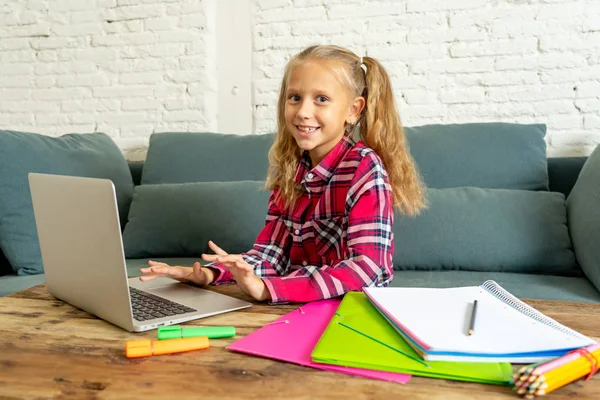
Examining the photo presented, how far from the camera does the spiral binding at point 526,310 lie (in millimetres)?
687

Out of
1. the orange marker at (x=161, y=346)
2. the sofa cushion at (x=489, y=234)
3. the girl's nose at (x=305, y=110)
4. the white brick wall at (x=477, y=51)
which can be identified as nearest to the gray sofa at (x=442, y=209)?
the sofa cushion at (x=489, y=234)

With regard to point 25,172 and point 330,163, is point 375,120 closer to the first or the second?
point 330,163

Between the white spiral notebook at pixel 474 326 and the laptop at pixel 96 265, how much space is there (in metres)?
0.28

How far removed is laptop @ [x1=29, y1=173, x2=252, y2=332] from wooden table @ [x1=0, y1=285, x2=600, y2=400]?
4cm

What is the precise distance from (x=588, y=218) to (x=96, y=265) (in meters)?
1.39

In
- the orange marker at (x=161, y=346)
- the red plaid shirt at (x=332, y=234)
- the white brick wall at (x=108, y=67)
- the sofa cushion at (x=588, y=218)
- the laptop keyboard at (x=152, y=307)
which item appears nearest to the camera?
the orange marker at (x=161, y=346)

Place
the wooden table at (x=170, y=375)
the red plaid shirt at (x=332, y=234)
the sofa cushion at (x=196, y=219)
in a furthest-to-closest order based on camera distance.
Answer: the sofa cushion at (x=196, y=219)
the red plaid shirt at (x=332, y=234)
the wooden table at (x=170, y=375)

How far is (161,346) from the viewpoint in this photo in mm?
674

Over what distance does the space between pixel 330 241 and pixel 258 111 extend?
50.1 inches

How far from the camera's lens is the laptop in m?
0.74

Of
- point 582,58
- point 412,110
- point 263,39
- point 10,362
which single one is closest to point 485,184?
point 412,110

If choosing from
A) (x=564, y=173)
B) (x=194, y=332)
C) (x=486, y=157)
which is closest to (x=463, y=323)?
(x=194, y=332)

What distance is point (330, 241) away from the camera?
1244 millimetres

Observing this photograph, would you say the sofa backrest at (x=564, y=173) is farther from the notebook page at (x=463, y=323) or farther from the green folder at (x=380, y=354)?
the green folder at (x=380, y=354)
